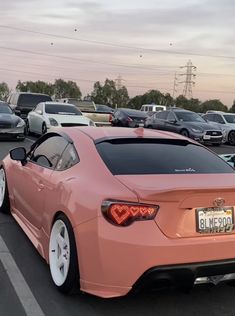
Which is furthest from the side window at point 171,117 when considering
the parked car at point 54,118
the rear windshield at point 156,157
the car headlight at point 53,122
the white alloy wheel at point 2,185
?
the rear windshield at point 156,157

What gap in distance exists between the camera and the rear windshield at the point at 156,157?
13.8 feet

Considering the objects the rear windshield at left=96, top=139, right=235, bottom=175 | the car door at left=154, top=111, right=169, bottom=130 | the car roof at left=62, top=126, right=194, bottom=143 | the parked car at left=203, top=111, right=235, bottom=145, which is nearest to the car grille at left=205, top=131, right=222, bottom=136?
the parked car at left=203, top=111, right=235, bottom=145

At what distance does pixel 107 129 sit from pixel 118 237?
6.04ft

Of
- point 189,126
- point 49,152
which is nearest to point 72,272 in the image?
point 49,152

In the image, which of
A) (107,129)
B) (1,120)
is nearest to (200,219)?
(107,129)

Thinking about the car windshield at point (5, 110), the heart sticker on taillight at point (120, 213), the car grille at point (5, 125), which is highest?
the heart sticker on taillight at point (120, 213)

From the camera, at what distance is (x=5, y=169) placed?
6.61m

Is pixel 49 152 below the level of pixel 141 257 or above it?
above

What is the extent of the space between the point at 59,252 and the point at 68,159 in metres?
0.87

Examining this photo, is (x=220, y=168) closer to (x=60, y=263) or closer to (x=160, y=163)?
(x=160, y=163)

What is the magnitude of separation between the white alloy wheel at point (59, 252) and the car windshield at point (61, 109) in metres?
15.0

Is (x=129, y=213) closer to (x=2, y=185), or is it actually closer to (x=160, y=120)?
(x=2, y=185)

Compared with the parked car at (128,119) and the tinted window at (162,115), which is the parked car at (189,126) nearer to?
the tinted window at (162,115)

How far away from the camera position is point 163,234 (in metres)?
3.62
